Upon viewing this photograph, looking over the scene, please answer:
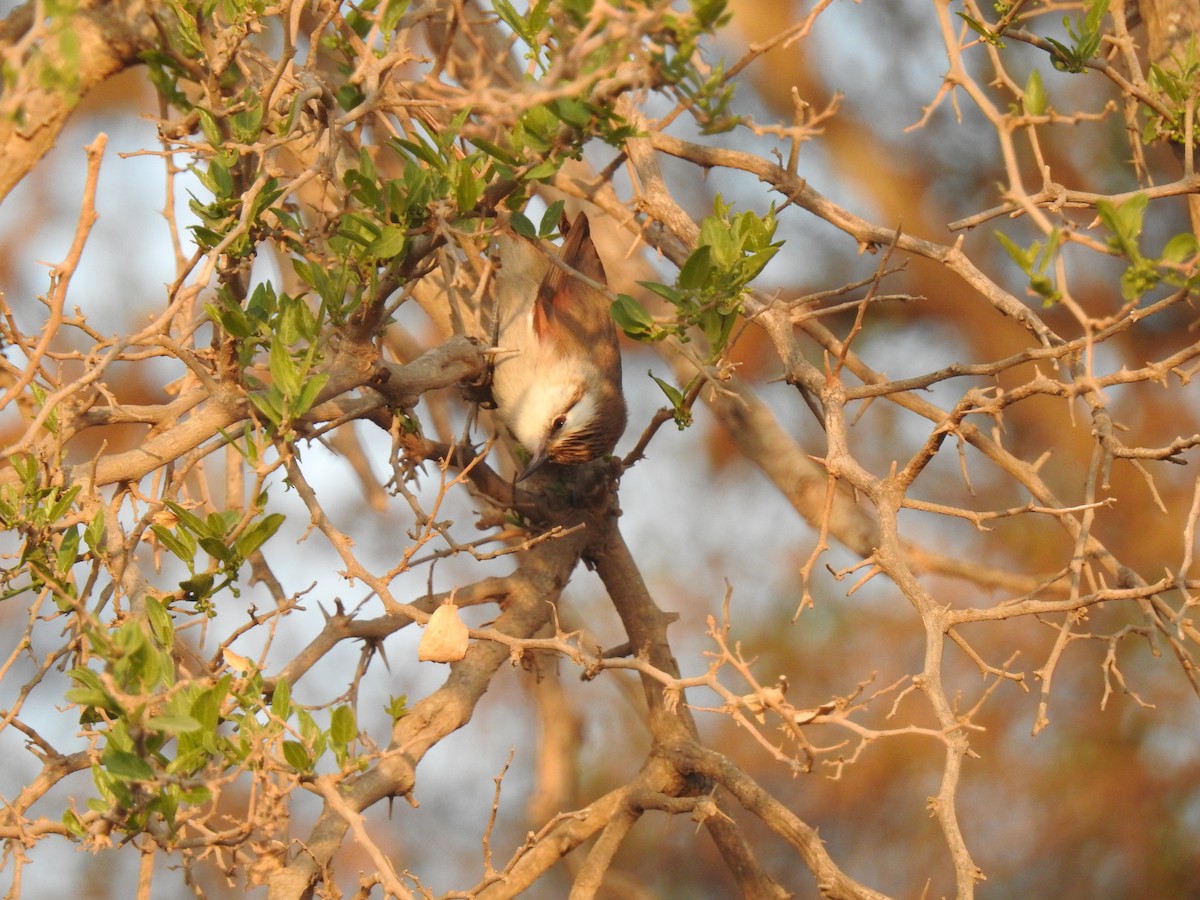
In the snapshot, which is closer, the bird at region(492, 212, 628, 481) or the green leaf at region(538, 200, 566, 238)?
the green leaf at region(538, 200, 566, 238)

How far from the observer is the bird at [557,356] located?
110 inches

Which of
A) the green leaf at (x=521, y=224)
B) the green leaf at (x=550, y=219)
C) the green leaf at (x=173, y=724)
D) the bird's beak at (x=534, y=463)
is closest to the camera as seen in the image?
the green leaf at (x=173, y=724)

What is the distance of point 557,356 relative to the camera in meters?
2.96

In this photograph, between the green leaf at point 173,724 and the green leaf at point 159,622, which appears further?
the green leaf at point 159,622

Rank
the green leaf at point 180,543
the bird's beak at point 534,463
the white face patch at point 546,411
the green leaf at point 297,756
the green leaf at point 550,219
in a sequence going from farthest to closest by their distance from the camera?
the white face patch at point 546,411 < the bird's beak at point 534,463 < the green leaf at point 550,219 < the green leaf at point 180,543 < the green leaf at point 297,756

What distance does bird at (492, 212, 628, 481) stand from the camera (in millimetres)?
2793

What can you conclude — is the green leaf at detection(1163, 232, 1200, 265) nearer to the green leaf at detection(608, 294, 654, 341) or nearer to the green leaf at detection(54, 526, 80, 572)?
the green leaf at detection(608, 294, 654, 341)

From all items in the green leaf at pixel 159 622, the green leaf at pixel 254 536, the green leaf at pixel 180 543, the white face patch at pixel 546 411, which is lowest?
the green leaf at pixel 159 622

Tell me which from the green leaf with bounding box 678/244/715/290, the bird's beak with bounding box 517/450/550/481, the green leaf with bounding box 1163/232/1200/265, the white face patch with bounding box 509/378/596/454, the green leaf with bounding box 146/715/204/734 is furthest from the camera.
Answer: the white face patch with bounding box 509/378/596/454

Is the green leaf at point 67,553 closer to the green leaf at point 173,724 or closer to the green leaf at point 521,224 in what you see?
the green leaf at point 173,724

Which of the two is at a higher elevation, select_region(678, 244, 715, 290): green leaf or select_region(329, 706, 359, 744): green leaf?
select_region(678, 244, 715, 290): green leaf

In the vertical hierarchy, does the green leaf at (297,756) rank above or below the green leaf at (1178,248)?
below

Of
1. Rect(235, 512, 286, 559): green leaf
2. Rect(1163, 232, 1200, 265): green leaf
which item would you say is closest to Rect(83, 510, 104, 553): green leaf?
Rect(235, 512, 286, 559): green leaf

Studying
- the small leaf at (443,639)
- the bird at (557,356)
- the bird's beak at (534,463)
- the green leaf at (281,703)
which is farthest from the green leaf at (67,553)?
the bird at (557,356)
